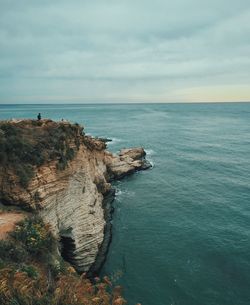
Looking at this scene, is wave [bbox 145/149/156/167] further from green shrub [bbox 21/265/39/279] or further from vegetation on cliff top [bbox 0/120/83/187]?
green shrub [bbox 21/265/39/279]

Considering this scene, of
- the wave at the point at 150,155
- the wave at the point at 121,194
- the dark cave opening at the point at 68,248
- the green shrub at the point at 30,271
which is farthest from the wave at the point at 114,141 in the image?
the green shrub at the point at 30,271

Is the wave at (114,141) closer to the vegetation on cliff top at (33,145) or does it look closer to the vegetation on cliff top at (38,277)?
the vegetation on cliff top at (33,145)

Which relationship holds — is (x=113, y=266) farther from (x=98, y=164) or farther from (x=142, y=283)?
(x=98, y=164)

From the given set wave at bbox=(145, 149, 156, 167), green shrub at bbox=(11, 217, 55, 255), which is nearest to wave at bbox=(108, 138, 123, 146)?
wave at bbox=(145, 149, 156, 167)

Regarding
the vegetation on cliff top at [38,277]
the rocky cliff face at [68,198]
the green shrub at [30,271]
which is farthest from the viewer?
the rocky cliff face at [68,198]

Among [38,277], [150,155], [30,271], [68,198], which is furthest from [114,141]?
[38,277]

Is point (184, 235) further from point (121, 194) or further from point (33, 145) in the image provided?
point (33, 145)
